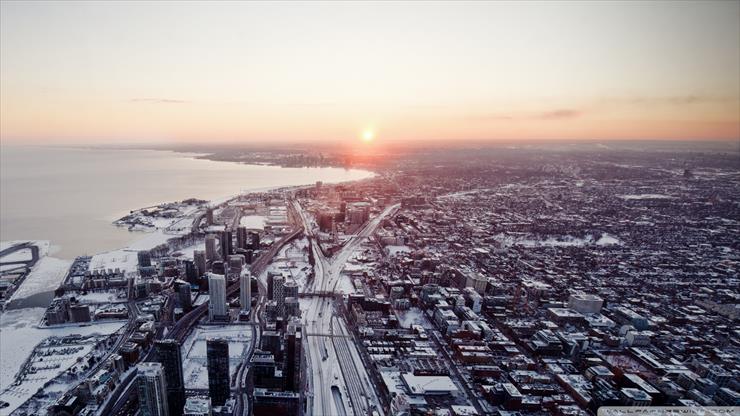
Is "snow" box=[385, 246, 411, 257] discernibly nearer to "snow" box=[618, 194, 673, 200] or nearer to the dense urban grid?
the dense urban grid

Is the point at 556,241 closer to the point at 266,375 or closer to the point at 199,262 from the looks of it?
the point at 266,375

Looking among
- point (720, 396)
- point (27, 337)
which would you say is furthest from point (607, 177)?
point (27, 337)

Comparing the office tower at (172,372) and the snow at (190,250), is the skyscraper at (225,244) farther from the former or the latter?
the office tower at (172,372)

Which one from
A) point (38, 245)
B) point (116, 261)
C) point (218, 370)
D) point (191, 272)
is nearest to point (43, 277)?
point (116, 261)

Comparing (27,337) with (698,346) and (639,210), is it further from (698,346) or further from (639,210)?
(639,210)

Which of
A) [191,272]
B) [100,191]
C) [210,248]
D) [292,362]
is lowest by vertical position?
[292,362]

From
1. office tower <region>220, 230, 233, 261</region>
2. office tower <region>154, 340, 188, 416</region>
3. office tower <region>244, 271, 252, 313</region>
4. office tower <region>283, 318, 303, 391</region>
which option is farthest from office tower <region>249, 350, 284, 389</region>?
office tower <region>220, 230, 233, 261</region>
